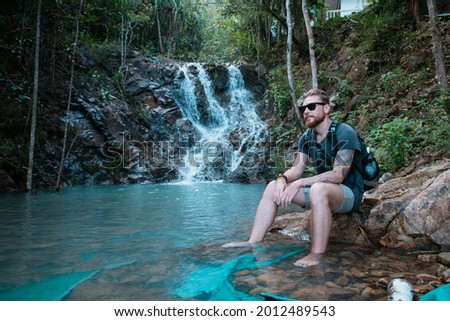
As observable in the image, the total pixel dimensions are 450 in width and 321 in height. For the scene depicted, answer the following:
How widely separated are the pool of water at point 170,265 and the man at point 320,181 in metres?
0.22

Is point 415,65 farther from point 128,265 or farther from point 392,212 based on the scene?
point 128,265

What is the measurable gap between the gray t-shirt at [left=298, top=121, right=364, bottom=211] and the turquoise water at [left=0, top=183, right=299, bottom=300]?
786 millimetres

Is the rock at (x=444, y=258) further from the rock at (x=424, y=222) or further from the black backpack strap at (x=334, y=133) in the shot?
the black backpack strap at (x=334, y=133)

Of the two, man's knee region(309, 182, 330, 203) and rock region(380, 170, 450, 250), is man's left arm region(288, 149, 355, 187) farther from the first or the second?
rock region(380, 170, 450, 250)

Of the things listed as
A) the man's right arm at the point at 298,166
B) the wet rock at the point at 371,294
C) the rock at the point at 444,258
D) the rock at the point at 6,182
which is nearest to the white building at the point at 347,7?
the rock at the point at 6,182

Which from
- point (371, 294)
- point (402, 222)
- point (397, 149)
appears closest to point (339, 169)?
point (402, 222)

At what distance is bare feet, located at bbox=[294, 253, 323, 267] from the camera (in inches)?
94.3

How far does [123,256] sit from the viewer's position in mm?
2721

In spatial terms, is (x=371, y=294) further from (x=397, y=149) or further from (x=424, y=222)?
(x=397, y=149)

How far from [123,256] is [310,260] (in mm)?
1493

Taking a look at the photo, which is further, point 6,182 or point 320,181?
point 6,182

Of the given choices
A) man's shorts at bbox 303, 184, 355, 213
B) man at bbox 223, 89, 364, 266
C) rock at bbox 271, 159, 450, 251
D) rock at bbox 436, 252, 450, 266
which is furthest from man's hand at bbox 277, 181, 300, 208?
rock at bbox 436, 252, 450, 266

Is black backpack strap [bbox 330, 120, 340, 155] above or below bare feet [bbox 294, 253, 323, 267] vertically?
above

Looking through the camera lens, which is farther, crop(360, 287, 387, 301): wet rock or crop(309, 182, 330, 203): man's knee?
crop(309, 182, 330, 203): man's knee
